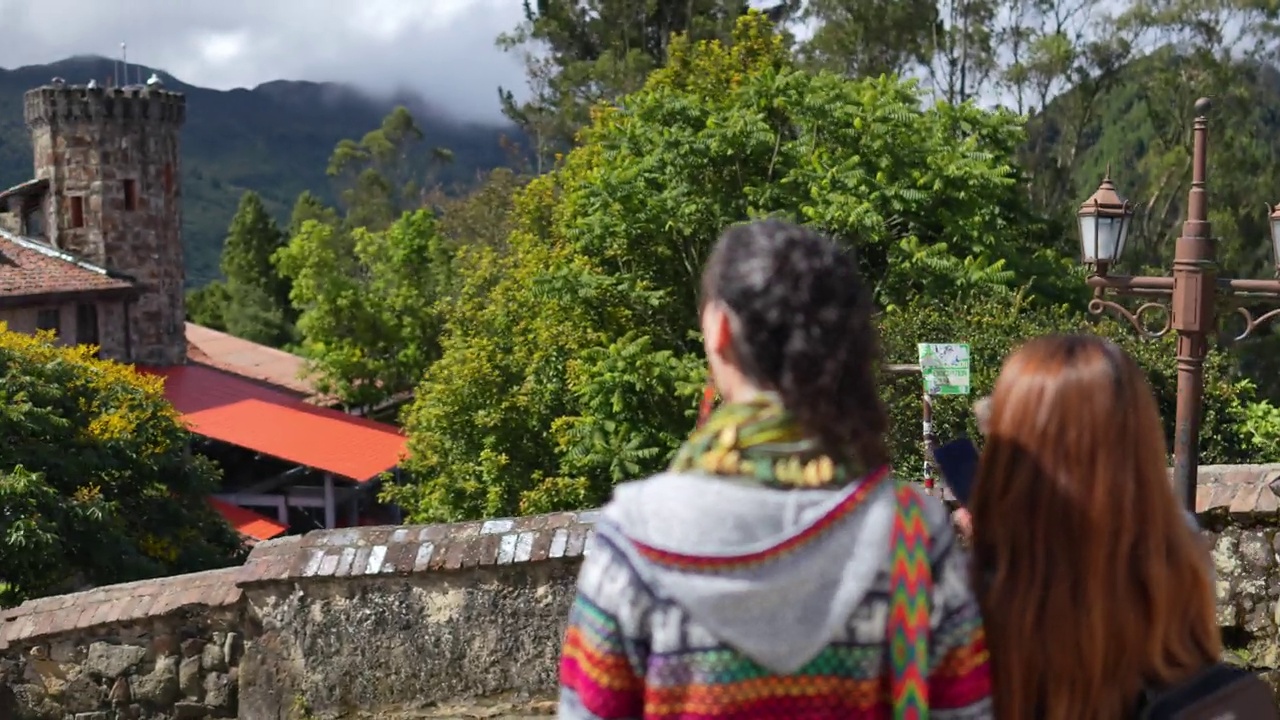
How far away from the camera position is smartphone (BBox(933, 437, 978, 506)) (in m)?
2.06

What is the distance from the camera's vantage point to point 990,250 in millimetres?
14672

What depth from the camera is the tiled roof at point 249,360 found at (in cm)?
2905

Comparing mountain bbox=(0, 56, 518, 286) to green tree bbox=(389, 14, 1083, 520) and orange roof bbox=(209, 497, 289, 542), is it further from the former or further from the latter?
green tree bbox=(389, 14, 1083, 520)

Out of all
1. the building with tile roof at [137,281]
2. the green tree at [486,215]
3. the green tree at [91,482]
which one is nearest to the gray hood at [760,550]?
the green tree at [91,482]

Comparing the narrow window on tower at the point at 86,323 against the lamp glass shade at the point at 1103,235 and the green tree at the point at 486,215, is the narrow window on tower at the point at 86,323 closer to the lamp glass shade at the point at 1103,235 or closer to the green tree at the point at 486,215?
the green tree at the point at 486,215

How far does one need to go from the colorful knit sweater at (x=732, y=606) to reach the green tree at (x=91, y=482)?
38.3 feet

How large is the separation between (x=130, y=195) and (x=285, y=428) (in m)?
7.37

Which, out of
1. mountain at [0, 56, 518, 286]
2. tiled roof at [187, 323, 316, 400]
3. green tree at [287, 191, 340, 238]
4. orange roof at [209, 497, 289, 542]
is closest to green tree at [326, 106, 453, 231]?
green tree at [287, 191, 340, 238]

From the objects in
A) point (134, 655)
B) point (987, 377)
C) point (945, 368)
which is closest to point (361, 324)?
point (987, 377)

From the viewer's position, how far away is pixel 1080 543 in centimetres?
184

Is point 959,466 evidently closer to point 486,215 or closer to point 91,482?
point 91,482

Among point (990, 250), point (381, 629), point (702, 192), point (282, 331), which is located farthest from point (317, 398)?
point (381, 629)

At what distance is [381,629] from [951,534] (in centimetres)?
318

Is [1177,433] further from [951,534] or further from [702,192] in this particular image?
[702,192]
